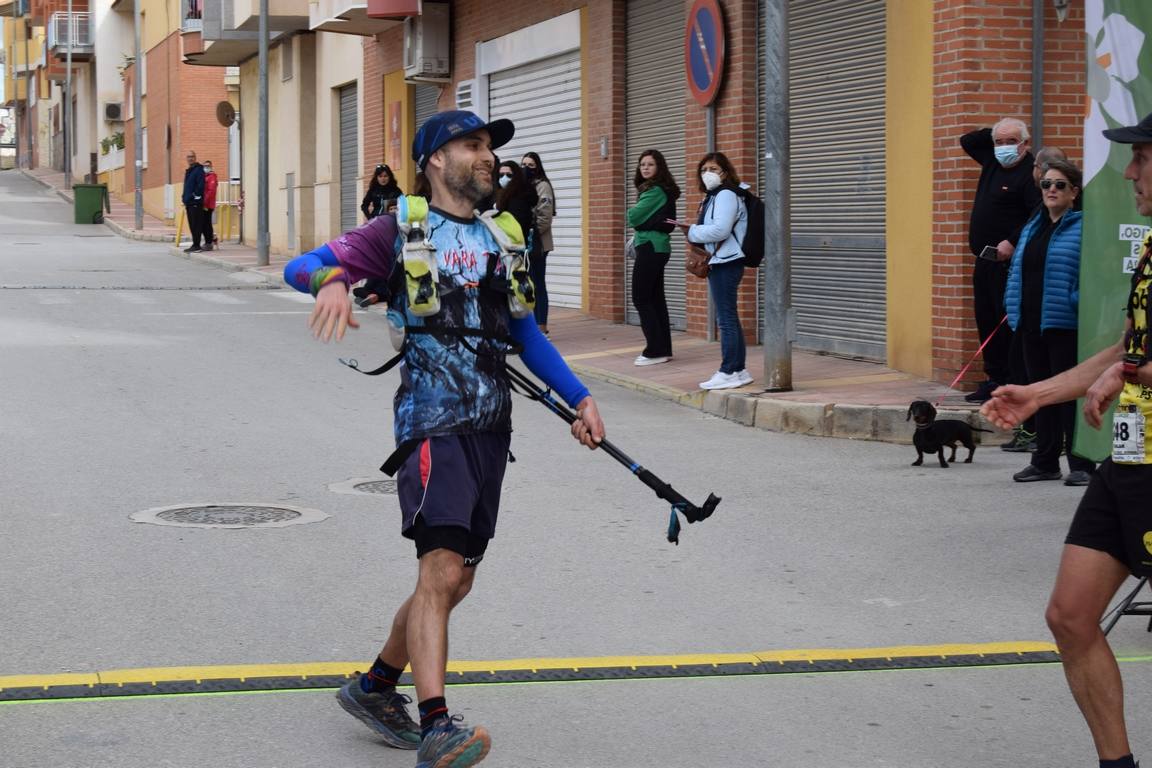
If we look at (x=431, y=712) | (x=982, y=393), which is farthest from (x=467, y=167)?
(x=982, y=393)

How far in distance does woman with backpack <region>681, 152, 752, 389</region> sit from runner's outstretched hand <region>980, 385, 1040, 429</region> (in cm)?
904

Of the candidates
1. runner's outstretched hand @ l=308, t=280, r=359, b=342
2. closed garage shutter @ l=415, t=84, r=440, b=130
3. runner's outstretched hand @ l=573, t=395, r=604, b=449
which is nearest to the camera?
runner's outstretched hand @ l=308, t=280, r=359, b=342

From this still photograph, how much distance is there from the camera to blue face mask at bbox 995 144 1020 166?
37.9 feet

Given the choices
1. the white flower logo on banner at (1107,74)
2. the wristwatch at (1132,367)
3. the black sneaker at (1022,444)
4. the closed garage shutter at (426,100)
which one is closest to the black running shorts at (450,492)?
the wristwatch at (1132,367)

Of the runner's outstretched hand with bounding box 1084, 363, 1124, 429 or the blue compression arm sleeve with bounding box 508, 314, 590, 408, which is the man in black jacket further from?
the runner's outstretched hand with bounding box 1084, 363, 1124, 429

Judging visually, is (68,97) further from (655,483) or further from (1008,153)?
(655,483)

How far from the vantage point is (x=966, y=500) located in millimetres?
9375

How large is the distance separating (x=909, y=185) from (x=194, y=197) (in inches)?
921

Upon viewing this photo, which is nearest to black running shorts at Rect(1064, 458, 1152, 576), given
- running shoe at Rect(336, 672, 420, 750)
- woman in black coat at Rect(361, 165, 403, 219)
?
running shoe at Rect(336, 672, 420, 750)

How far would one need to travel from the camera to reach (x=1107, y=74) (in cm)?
717

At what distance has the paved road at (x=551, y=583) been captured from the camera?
511 cm

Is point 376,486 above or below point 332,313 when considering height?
below

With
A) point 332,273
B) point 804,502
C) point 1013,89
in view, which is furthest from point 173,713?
point 1013,89

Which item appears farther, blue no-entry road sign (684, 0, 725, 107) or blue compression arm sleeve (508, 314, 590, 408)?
blue no-entry road sign (684, 0, 725, 107)
